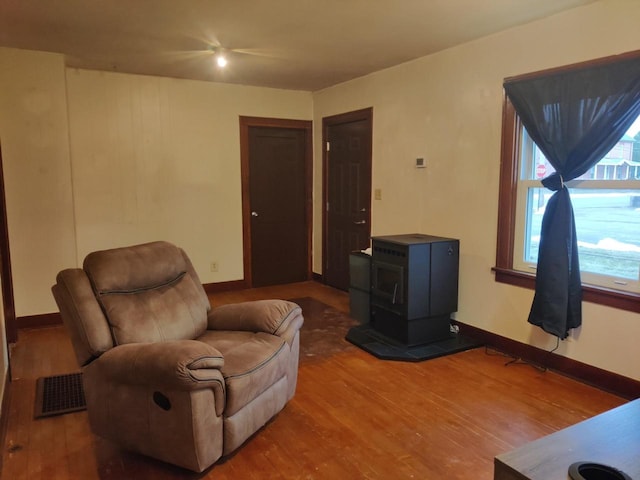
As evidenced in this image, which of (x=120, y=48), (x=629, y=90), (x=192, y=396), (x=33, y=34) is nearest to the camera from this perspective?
(x=192, y=396)

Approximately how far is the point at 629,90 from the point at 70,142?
441 cm

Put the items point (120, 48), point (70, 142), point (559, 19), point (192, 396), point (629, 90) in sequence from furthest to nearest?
point (70, 142) < point (120, 48) < point (559, 19) < point (629, 90) < point (192, 396)

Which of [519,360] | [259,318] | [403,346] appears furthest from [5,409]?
[519,360]

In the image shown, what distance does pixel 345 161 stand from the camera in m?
5.13

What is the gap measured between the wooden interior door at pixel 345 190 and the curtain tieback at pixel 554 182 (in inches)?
79.3

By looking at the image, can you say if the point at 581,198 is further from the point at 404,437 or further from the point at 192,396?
the point at 192,396

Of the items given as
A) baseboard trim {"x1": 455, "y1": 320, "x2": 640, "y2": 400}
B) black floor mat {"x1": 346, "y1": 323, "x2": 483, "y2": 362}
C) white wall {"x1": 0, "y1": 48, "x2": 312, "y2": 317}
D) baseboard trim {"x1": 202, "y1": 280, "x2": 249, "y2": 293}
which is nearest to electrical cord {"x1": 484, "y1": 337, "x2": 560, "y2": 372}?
baseboard trim {"x1": 455, "y1": 320, "x2": 640, "y2": 400}

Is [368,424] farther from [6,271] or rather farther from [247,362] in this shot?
[6,271]

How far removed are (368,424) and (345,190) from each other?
310 cm

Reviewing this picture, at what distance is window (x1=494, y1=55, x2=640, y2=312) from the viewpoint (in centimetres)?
274

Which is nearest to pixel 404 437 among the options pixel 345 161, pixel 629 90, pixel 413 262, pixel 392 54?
pixel 413 262

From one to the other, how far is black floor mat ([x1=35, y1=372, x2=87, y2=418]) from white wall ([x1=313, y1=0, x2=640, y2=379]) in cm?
286

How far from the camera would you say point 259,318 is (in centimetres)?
255

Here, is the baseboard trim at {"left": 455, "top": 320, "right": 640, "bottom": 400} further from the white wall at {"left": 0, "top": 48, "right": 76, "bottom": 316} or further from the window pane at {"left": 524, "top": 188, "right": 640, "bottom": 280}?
the white wall at {"left": 0, "top": 48, "right": 76, "bottom": 316}
